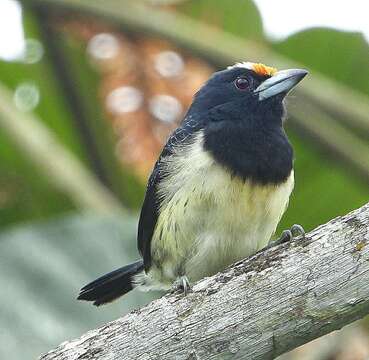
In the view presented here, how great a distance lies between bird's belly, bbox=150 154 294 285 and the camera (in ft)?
11.3

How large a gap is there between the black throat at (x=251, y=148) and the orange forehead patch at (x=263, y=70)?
234 mm

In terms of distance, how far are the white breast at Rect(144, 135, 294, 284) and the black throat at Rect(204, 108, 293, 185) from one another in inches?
1.2

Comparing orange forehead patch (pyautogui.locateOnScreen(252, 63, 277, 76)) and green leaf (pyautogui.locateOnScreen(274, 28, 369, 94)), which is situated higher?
green leaf (pyautogui.locateOnScreen(274, 28, 369, 94))

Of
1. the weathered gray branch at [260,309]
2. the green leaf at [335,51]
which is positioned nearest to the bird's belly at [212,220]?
the weathered gray branch at [260,309]

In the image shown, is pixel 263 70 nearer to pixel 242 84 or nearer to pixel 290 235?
pixel 242 84

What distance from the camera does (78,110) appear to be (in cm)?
486


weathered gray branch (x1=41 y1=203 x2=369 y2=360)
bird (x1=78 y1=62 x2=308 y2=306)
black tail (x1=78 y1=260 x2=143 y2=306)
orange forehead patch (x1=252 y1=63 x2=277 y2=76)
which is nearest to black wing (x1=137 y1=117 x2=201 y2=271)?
bird (x1=78 y1=62 x2=308 y2=306)

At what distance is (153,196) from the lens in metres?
3.73

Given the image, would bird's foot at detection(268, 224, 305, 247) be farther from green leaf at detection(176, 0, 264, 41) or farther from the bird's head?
green leaf at detection(176, 0, 264, 41)

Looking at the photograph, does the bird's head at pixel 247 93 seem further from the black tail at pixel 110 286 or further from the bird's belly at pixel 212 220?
the black tail at pixel 110 286

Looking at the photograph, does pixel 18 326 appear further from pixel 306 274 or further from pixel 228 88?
pixel 306 274

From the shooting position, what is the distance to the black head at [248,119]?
3.52 m

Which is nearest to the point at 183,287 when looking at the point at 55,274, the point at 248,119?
the point at 248,119

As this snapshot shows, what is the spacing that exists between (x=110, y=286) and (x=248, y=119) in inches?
31.8
